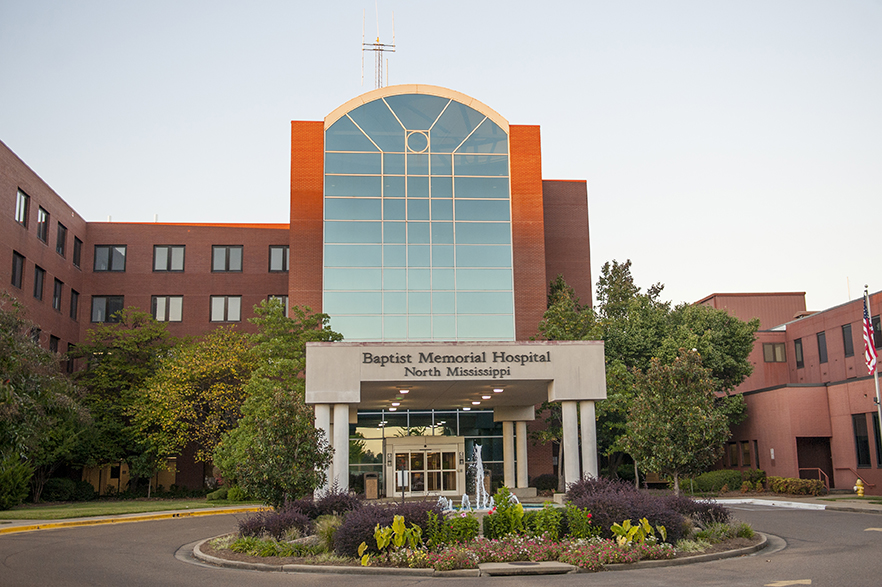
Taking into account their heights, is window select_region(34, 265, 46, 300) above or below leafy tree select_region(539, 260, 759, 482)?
above

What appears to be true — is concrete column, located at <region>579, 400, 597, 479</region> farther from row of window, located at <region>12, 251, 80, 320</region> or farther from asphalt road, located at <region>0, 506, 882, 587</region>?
row of window, located at <region>12, 251, 80, 320</region>

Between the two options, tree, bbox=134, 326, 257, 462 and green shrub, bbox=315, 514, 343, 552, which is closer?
green shrub, bbox=315, 514, 343, 552

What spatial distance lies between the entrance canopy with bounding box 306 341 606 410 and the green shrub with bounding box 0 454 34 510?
56.1 ft

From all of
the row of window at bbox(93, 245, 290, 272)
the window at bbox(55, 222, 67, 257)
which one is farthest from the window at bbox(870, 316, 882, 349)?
the window at bbox(55, 222, 67, 257)

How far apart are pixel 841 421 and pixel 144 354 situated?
37907mm

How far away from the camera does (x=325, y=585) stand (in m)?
13.7

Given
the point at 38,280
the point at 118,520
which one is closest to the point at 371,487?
the point at 118,520

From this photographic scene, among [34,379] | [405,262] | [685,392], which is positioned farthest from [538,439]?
[34,379]

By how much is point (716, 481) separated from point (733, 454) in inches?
324

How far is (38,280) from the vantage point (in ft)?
143

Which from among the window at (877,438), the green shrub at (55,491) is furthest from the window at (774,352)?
the green shrub at (55,491)

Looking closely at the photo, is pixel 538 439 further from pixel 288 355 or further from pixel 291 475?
pixel 291 475

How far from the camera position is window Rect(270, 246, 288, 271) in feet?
170

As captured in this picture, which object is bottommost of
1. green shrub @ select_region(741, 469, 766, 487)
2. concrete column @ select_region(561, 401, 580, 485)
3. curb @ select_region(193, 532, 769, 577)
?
curb @ select_region(193, 532, 769, 577)
